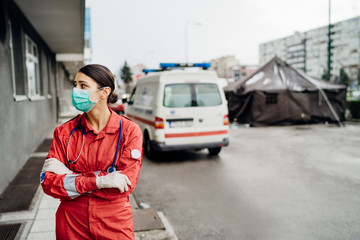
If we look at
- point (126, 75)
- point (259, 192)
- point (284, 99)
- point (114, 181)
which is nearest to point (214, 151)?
point (259, 192)

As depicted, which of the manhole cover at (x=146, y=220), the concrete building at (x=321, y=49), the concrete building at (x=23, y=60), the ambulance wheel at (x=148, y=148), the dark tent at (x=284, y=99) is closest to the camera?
the manhole cover at (x=146, y=220)

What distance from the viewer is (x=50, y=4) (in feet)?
25.8

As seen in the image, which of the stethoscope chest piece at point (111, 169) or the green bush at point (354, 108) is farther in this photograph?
the green bush at point (354, 108)

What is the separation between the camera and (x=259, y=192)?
570 centimetres

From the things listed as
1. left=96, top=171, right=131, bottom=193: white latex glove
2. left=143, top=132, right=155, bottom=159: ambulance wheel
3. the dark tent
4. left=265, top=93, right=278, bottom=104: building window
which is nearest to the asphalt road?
left=143, top=132, right=155, bottom=159: ambulance wheel

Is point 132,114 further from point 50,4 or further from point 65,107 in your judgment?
point 65,107

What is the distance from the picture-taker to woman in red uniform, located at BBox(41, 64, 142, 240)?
69.8 inches

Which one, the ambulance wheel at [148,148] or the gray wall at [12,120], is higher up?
the gray wall at [12,120]

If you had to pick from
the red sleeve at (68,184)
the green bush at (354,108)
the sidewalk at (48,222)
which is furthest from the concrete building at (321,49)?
the red sleeve at (68,184)

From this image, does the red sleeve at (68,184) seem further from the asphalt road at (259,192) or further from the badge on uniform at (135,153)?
the asphalt road at (259,192)

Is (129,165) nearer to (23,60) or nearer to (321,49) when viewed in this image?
(23,60)

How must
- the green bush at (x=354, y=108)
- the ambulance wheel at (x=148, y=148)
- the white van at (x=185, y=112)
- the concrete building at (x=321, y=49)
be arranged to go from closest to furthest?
1. the white van at (x=185, y=112)
2. the ambulance wheel at (x=148, y=148)
3. the green bush at (x=354, y=108)
4. the concrete building at (x=321, y=49)

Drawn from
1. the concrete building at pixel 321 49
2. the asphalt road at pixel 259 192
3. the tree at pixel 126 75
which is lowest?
the asphalt road at pixel 259 192

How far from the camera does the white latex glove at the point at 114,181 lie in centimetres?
174
